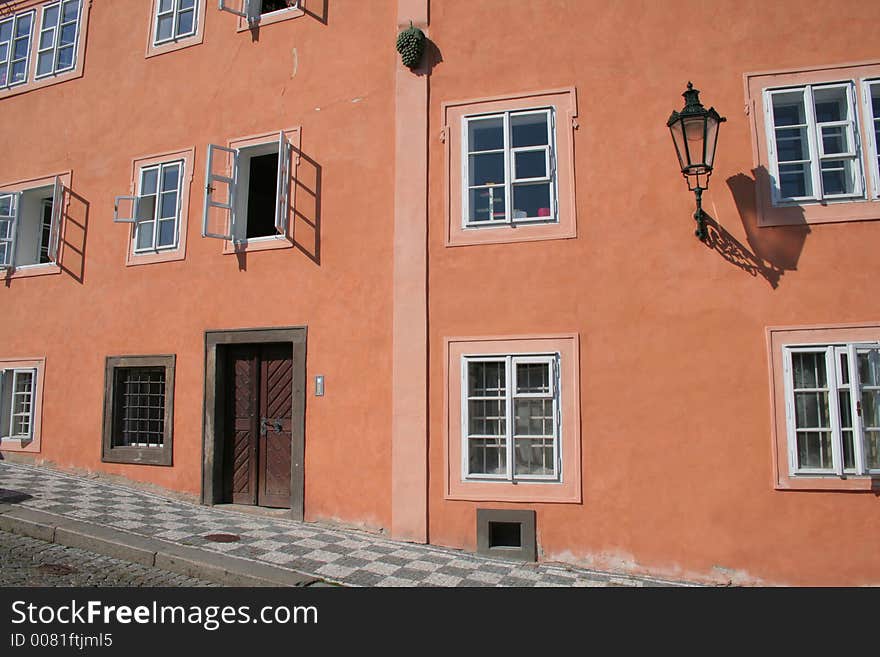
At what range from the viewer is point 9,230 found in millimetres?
12109

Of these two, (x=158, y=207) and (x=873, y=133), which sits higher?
(x=158, y=207)

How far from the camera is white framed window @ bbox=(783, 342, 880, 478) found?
698cm

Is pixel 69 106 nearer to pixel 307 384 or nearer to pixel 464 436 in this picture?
pixel 307 384

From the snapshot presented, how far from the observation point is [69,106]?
11938 millimetres

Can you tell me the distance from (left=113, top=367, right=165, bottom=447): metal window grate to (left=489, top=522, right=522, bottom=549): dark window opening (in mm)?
5566

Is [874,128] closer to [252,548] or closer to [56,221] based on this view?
[252,548]

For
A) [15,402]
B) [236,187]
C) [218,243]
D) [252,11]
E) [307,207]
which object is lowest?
[15,402]

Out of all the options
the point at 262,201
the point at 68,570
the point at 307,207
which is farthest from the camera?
the point at 262,201

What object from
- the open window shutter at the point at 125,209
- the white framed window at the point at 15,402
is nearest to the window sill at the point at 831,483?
the open window shutter at the point at 125,209

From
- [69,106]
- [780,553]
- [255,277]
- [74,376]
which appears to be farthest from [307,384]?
[69,106]

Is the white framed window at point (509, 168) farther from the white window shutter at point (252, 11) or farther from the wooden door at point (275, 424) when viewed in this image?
the white window shutter at point (252, 11)

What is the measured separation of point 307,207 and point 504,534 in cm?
521

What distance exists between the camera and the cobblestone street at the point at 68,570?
650cm

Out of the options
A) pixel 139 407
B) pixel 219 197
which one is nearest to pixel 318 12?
pixel 219 197
